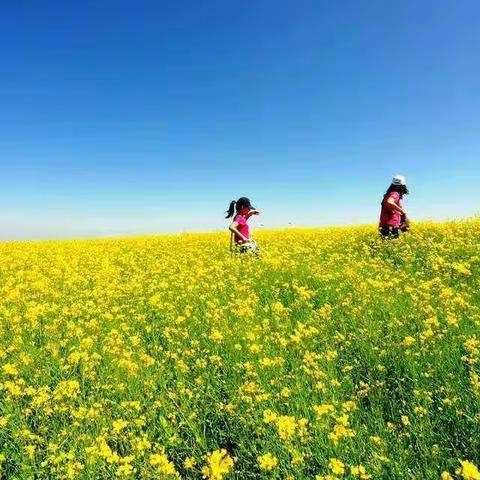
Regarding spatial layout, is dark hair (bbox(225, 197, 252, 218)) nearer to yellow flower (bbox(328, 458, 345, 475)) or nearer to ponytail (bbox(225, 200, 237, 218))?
ponytail (bbox(225, 200, 237, 218))

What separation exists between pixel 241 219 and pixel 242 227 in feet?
0.75

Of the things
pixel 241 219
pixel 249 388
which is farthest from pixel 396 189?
pixel 249 388

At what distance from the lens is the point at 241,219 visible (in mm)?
13438

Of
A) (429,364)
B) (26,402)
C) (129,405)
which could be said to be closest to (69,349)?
(26,402)

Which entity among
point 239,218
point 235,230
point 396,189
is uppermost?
point 396,189

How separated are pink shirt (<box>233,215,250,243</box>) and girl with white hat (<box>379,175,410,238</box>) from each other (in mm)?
3755

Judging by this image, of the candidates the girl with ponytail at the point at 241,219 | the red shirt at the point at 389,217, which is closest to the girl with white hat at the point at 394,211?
the red shirt at the point at 389,217

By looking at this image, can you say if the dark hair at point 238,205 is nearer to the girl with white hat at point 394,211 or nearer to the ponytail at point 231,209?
the ponytail at point 231,209

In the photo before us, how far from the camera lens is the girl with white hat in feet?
42.1

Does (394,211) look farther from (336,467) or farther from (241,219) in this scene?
(336,467)

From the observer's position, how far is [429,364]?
A: 4.63 metres

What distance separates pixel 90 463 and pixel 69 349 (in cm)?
264

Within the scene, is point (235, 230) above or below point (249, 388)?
above

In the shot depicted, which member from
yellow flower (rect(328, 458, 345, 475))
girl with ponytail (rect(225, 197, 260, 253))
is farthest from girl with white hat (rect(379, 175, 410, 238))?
yellow flower (rect(328, 458, 345, 475))
